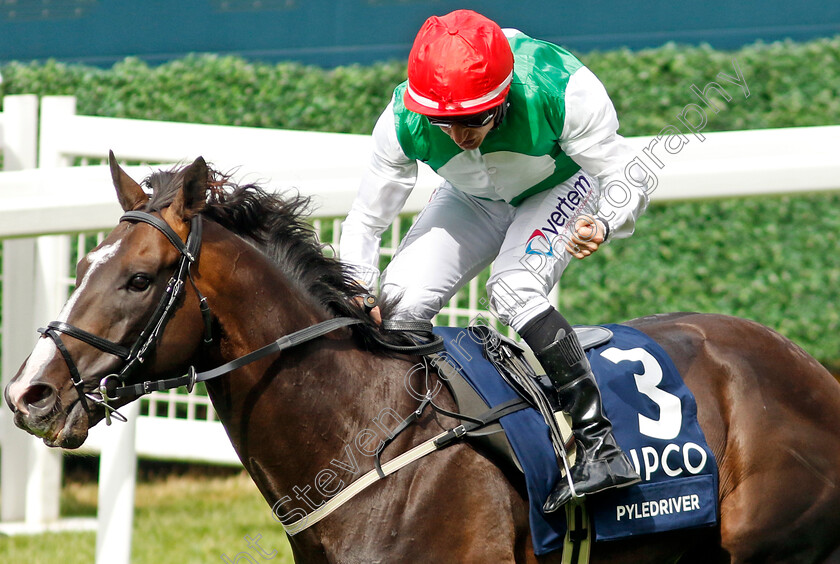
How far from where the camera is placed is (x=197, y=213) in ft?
7.80

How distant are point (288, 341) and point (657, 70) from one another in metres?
5.06

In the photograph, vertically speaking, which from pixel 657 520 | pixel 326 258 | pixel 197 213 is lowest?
pixel 657 520

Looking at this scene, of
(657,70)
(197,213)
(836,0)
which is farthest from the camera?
(836,0)

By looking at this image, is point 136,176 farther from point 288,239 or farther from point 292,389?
point 292,389

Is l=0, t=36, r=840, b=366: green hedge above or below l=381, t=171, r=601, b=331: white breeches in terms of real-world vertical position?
below

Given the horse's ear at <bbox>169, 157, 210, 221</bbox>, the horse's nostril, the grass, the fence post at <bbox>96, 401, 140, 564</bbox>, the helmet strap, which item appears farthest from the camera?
the grass

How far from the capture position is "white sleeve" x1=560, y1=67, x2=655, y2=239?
104 inches

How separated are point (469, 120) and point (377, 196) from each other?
508 mm

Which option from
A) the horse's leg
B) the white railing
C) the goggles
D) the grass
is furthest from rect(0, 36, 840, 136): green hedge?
the goggles

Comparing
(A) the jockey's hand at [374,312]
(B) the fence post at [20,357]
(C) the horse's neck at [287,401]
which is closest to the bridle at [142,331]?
(C) the horse's neck at [287,401]

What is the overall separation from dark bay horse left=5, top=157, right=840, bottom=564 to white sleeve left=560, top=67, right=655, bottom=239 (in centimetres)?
71

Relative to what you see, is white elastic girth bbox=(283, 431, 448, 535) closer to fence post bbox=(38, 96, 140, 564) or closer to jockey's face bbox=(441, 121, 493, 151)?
jockey's face bbox=(441, 121, 493, 151)

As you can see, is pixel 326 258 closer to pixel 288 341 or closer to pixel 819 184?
pixel 288 341

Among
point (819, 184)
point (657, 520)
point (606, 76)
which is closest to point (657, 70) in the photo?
point (606, 76)
